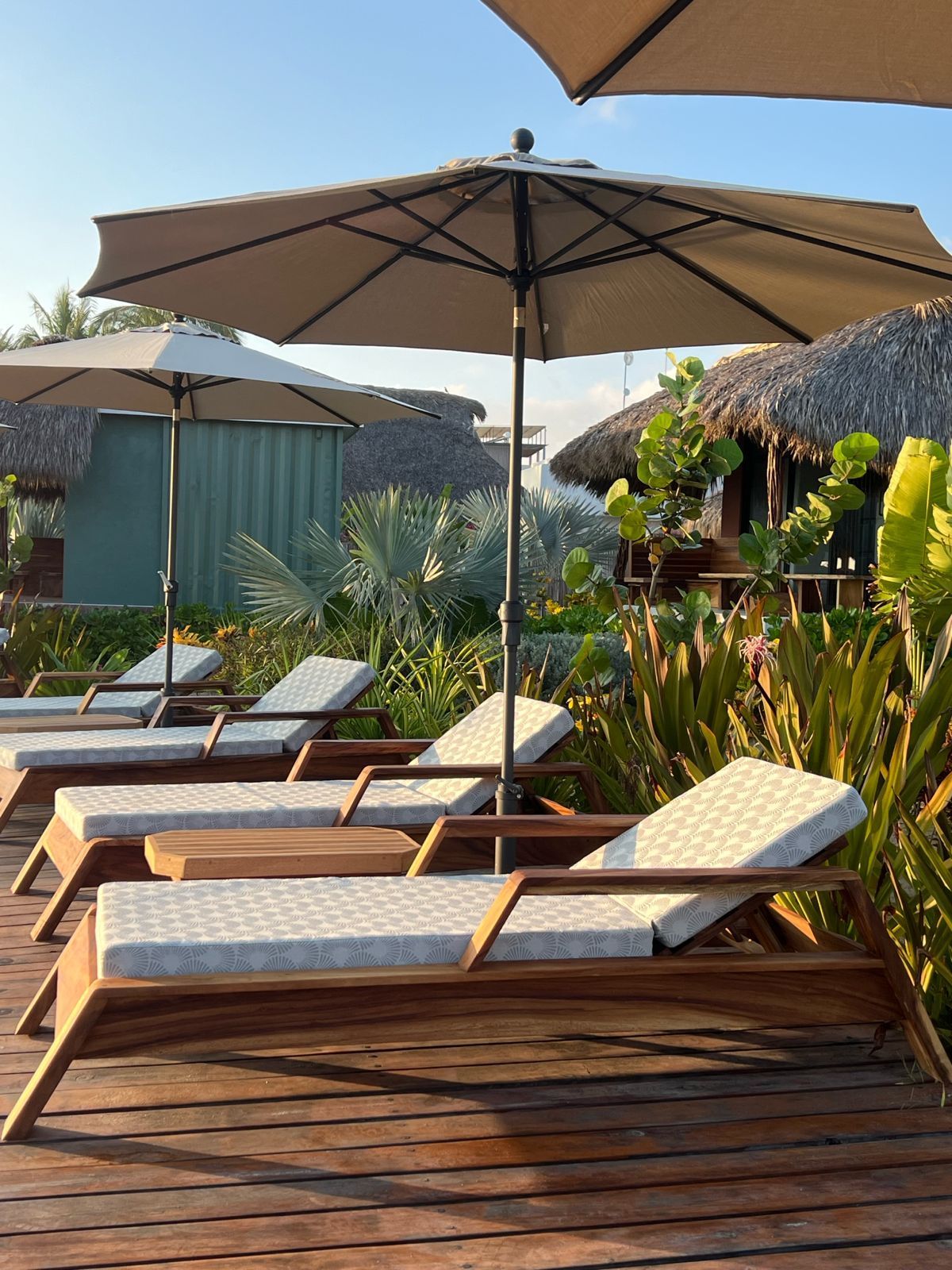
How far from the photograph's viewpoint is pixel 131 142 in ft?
37.6

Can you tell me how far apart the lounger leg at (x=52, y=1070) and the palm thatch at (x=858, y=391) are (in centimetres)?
1182

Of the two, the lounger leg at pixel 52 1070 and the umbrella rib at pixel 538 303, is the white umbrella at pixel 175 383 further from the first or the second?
the lounger leg at pixel 52 1070

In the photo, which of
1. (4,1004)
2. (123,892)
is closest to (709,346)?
(123,892)

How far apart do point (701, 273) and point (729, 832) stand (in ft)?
6.98

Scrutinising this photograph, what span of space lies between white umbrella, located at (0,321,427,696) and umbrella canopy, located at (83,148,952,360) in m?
1.27

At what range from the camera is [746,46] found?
2170 mm

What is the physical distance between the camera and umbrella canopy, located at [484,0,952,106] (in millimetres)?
2107

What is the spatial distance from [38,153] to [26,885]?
11452mm

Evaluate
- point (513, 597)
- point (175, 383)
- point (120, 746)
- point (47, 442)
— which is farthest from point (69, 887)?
point (47, 442)

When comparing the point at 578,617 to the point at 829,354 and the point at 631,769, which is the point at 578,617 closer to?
the point at 631,769

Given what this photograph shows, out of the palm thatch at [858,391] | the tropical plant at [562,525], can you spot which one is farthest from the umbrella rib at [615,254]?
the palm thatch at [858,391]

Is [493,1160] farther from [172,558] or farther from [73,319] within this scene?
[73,319]

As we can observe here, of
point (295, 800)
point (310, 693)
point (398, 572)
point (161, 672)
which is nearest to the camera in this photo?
point (295, 800)

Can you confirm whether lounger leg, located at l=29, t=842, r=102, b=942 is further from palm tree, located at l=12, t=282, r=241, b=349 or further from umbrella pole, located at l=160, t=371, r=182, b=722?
palm tree, located at l=12, t=282, r=241, b=349
